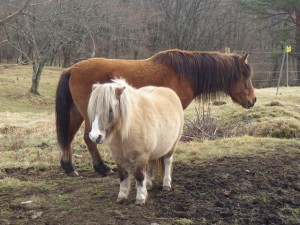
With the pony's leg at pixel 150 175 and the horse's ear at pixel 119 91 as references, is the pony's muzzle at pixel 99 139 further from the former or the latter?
the pony's leg at pixel 150 175

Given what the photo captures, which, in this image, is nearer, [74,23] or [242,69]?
[242,69]

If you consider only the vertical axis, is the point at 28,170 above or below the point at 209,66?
below

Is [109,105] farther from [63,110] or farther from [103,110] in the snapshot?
[63,110]

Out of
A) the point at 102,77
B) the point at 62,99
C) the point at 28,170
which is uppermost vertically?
the point at 102,77

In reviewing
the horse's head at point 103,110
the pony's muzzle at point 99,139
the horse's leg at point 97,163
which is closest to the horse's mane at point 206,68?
the horse's leg at point 97,163

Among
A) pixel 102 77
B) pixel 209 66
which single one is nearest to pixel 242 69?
pixel 209 66

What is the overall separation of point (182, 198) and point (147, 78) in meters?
2.02

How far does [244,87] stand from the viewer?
21.6ft

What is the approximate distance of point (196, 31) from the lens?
38688mm

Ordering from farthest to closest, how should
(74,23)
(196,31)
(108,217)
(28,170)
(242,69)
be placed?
(196,31) → (74,23) → (242,69) → (28,170) → (108,217)

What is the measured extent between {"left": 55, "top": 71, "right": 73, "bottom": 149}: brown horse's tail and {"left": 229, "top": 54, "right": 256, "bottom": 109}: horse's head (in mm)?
2658

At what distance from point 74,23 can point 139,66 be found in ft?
71.4

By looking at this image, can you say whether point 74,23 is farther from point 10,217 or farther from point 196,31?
point 10,217

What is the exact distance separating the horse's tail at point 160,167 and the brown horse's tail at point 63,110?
169 centimetres
